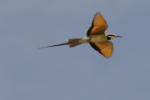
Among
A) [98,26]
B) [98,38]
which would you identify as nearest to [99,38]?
[98,38]

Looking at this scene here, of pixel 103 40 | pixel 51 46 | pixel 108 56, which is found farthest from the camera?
pixel 103 40

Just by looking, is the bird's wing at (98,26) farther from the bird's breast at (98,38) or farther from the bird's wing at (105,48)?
the bird's wing at (105,48)

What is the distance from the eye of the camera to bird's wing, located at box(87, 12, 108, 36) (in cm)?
1451

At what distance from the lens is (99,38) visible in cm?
1520

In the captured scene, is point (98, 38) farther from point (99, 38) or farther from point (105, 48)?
point (105, 48)

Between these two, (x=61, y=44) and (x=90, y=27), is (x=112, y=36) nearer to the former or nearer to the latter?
(x=90, y=27)

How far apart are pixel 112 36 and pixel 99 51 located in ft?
3.73

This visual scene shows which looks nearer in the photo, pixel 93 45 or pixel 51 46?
pixel 51 46

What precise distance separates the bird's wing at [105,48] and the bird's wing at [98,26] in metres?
0.38

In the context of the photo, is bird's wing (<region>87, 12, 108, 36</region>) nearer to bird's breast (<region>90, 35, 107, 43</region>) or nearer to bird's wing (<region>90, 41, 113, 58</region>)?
bird's breast (<region>90, 35, 107, 43</region>)

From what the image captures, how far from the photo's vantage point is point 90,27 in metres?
15.0

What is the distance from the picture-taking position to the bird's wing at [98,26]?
1451 cm

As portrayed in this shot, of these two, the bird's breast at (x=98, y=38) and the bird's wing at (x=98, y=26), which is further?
the bird's breast at (x=98, y=38)

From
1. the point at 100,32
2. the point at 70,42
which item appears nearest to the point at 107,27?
the point at 100,32
